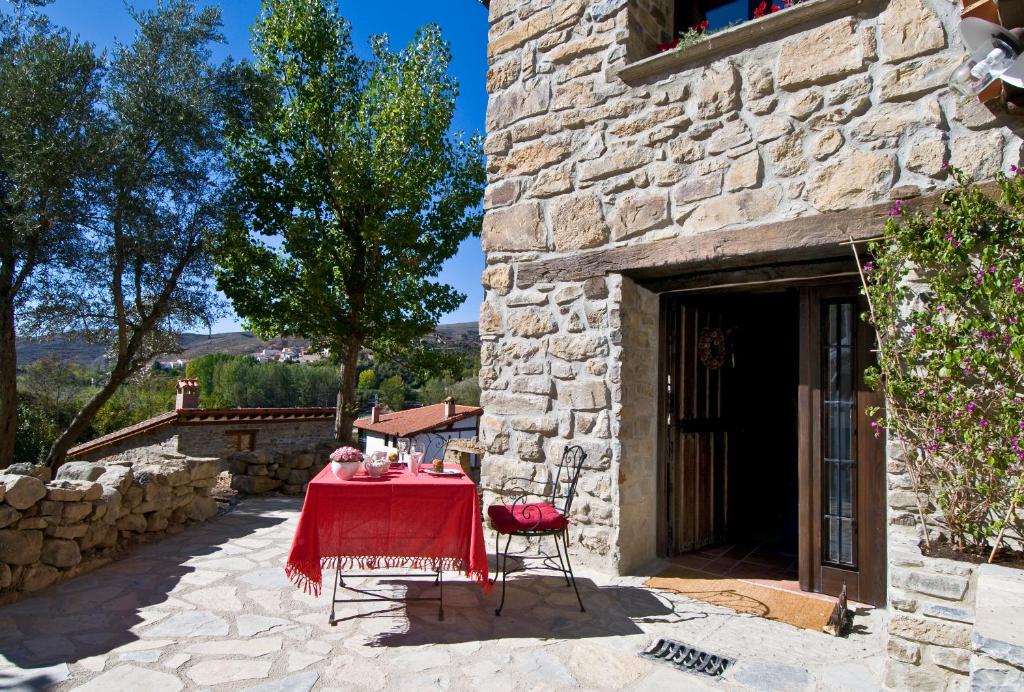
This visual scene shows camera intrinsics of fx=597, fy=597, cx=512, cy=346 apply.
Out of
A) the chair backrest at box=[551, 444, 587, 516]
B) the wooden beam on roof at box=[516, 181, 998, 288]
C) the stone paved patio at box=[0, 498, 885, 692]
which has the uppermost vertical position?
the wooden beam on roof at box=[516, 181, 998, 288]

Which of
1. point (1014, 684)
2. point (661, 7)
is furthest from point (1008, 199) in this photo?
point (661, 7)

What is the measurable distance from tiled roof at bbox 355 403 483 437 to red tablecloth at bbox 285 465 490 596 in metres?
12.2

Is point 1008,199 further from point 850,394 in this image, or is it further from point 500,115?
point 500,115

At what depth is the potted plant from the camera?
3.39 meters

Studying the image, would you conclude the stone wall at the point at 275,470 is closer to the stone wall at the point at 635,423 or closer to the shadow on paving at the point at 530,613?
the shadow on paving at the point at 530,613

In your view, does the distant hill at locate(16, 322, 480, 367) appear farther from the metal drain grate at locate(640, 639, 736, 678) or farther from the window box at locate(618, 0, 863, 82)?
the metal drain grate at locate(640, 639, 736, 678)

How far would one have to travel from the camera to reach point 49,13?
8031 mm

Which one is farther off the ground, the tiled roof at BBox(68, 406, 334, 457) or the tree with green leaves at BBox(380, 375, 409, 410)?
the tree with green leaves at BBox(380, 375, 409, 410)

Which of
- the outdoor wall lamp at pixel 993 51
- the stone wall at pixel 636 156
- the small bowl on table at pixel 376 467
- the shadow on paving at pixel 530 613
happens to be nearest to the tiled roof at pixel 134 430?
the stone wall at pixel 636 156

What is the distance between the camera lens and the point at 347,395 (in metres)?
9.76

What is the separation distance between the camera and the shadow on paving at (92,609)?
285 centimetres

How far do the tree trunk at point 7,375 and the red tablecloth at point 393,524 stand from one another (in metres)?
6.96

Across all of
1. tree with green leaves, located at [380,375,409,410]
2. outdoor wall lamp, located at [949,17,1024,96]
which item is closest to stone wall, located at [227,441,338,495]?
outdoor wall lamp, located at [949,17,1024,96]

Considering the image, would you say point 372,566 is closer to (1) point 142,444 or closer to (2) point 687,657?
(2) point 687,657
